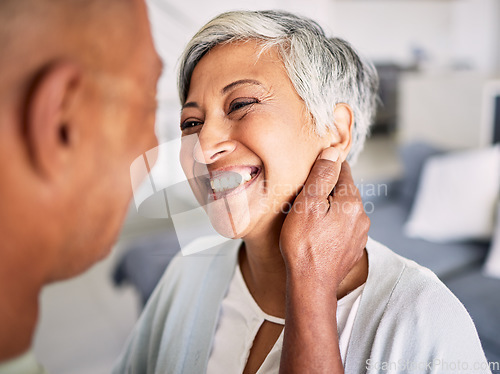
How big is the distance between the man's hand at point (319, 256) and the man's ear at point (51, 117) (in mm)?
294

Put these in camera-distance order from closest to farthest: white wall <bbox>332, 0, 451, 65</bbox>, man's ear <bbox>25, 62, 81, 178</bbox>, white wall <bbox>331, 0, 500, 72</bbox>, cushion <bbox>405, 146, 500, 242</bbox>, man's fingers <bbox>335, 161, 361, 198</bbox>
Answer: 1. man's ear <bbox>25, 62, 81, 178</bbox>
2. man's fingers <bbox>335, 161, 361, 198</bbox>
3. cushion <bbox>405, 146, 500, 242</bbox>
4. white wall <bbox>331, 0, 500, 72</bbox>
5. white wall <bbox>332, 0, 451, 65</bbox>

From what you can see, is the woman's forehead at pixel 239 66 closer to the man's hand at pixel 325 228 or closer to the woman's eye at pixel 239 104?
the woman's eye at pixel 239 104

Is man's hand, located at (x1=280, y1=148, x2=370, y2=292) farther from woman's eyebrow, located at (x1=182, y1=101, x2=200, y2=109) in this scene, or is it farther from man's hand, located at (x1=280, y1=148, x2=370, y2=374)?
woman's eyebrow, located at (x1=182, y1=101, x2=200, y2=109)

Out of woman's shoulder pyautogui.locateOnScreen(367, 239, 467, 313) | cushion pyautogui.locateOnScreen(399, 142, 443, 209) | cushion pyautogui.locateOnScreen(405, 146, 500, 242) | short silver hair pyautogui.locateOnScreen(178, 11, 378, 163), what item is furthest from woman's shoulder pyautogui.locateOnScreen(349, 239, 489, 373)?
cushion pyautogui.locateOnScreen(399, 142, 443, 209)

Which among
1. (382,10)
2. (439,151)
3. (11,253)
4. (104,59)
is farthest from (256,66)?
(382,10)

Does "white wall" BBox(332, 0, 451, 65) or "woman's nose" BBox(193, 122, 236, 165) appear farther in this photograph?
"white wall" BBox(332, 0, 451, 65)

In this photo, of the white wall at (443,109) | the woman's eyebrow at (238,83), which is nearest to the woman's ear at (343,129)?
the woman's eyebrow at (238,83)

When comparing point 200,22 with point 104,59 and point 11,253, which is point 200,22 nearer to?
point 104,59

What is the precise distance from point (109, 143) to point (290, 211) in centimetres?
27

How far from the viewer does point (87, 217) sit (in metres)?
0.35

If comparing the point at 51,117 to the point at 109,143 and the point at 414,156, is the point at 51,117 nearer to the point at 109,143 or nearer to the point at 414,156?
the point at 109,143

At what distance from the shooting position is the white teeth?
0.53m

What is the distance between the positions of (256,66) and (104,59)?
0.81 ft

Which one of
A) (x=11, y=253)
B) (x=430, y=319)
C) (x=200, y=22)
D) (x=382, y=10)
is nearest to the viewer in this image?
(x=11, y=253)
